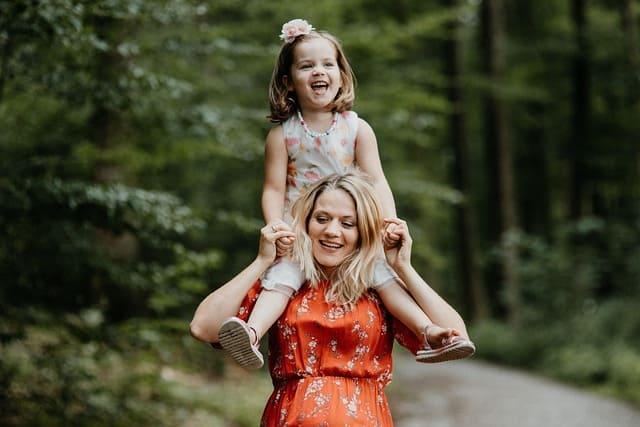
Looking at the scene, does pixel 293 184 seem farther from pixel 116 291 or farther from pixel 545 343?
pixel 545 343

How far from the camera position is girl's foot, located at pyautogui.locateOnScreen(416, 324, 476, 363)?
2.33 m

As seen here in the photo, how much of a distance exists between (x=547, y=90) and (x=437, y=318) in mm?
16988

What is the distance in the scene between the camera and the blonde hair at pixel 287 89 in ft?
9.65

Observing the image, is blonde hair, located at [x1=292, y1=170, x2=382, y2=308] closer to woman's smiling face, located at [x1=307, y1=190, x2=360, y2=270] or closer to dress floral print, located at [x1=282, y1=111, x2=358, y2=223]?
woman's smiling face, located at [x1=307, y1=190, x2=360, y2=270]

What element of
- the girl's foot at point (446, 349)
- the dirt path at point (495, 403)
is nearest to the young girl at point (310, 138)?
the girl's foot at point (446, 349)

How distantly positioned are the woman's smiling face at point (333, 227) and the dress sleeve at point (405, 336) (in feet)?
1.06

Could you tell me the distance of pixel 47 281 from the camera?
15.5 feet

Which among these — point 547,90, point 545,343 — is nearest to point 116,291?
point 545,343

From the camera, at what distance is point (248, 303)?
8.81ft

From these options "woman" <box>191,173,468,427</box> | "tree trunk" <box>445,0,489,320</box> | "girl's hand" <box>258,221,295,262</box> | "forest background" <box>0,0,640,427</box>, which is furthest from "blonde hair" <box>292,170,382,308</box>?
"tree trunk" <box>445,0,489,320</box>

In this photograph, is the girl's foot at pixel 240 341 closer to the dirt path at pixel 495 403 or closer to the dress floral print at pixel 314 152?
the dress floral print at pixel 314 152

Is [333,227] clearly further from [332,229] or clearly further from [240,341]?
[240,341]

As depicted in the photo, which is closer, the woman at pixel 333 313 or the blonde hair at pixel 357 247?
the woman at pixel 333 313

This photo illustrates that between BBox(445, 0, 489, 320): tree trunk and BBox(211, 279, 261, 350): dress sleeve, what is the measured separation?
513 inches
